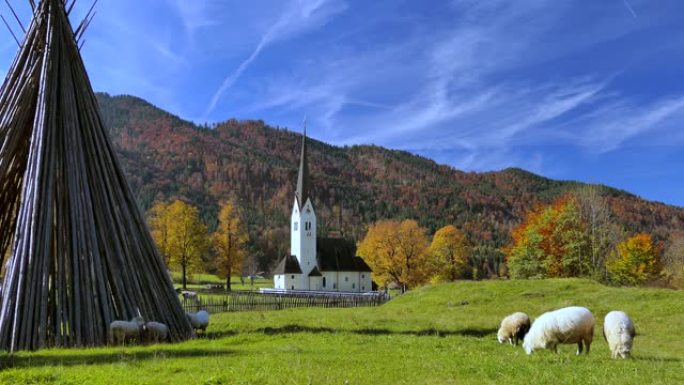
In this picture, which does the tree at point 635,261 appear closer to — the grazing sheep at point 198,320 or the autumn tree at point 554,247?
the autumn tree at point 554,247

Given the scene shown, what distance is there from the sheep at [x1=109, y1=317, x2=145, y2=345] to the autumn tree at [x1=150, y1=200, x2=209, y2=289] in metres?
37.1

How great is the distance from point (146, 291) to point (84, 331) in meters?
1.99

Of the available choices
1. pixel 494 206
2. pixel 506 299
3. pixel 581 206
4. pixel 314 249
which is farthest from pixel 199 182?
pixel 506 299

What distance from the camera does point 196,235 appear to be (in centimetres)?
5025

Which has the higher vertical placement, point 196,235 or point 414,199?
point 414,199

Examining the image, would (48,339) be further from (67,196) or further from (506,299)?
(506,299)

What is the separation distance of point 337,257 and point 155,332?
51645mm

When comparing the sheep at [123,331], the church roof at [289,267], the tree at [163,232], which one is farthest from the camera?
the church roof at [289,267]

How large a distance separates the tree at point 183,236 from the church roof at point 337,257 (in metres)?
17.5

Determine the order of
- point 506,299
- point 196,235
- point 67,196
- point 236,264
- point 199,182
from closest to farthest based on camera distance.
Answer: point 67,196
point 506,299
point 196,235
point 236,264
point 199,182

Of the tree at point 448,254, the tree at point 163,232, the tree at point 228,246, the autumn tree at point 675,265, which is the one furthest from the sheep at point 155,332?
the tree at point 448,254

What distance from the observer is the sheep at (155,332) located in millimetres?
13712

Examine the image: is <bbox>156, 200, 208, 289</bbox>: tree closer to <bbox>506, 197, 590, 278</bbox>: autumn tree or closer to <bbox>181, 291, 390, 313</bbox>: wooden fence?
<bbox>181, 291, 390, 313</bbox>: wooden fence

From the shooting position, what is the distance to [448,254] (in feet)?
216
